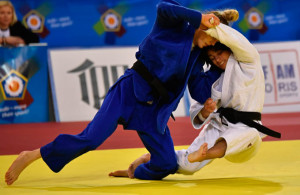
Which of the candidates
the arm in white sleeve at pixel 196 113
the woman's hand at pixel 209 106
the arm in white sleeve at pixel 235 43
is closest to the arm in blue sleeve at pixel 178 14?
the arm in white sleeve at pixel 235 43

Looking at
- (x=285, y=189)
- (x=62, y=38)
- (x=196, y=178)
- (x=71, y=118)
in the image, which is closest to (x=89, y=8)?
(x=62, y=38)

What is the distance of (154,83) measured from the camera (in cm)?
303

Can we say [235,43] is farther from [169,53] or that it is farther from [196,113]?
[196,113]

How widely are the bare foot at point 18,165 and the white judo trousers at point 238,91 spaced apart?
90 cm

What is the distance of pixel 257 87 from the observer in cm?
306

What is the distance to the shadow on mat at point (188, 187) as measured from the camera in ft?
8.73

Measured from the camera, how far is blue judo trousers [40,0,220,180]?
9.71 feet

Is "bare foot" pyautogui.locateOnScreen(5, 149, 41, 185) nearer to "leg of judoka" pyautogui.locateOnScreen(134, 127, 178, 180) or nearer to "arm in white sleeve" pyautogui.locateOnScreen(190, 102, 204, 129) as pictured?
"leg of judoka" pyautogui.locateOnScreen(134, 127, 178, 180)

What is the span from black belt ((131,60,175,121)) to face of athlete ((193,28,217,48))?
0.34 metres

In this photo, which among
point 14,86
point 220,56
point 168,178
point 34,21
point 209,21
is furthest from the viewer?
point 34,21

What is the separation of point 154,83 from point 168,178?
728 mm

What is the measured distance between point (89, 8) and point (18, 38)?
159 cm

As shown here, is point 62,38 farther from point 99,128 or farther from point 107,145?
point 99,128

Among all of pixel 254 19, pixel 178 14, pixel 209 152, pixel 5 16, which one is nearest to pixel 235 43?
pixel 178 14
